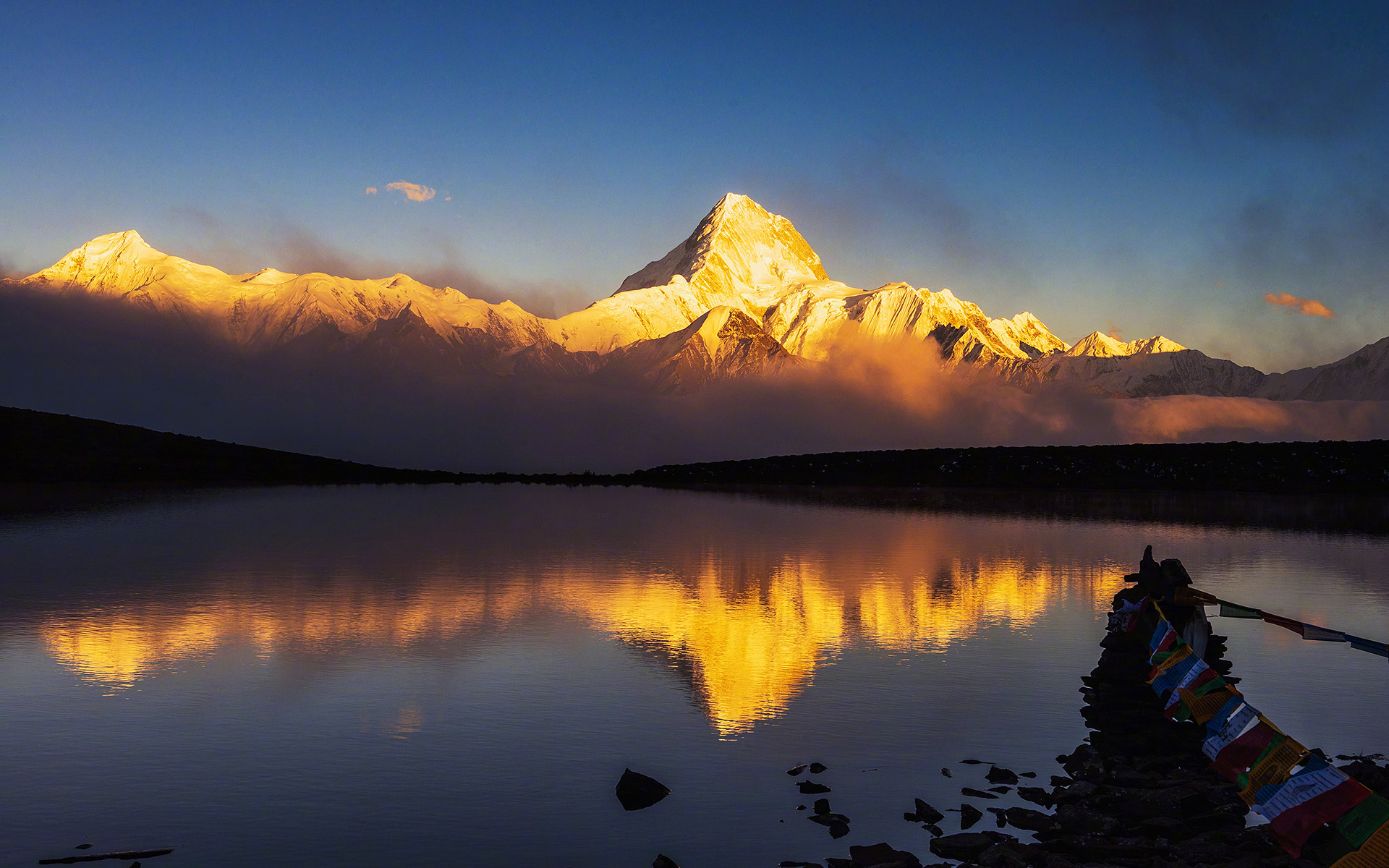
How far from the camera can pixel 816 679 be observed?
77.7 ft

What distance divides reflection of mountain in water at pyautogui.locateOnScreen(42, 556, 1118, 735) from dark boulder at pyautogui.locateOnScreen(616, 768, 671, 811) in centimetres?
380

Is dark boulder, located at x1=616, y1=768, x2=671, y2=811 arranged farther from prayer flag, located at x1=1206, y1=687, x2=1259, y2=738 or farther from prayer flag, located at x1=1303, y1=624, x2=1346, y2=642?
prayer flag, located at x1=1303, y1=624, x2=1346, y2=642

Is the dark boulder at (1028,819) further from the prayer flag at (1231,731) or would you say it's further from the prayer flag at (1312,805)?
the prayer flag at (1231,731)

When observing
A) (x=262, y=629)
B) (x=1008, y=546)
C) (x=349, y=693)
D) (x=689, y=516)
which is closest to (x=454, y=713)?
(x=349, y=693)

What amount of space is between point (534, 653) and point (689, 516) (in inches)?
2666

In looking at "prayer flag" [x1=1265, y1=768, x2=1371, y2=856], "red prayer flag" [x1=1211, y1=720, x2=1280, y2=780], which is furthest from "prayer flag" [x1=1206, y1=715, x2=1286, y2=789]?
"prayer flag" [x1=1265, y1=768, x2=1371, y2=856]

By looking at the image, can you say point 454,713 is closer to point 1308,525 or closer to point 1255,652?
point 1255,652

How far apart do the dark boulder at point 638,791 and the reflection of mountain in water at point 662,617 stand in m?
3.80

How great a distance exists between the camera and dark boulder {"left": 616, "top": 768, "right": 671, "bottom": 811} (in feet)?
50.2

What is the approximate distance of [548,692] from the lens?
22328 millimetres

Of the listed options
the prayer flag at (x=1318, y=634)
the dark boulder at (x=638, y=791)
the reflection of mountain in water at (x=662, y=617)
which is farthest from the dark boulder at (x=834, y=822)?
the prayer flag at (x=1318, y=634)

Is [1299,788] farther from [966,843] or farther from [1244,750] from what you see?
[966,843]

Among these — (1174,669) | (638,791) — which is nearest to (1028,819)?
(638,791)

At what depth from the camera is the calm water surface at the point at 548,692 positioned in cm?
1458
